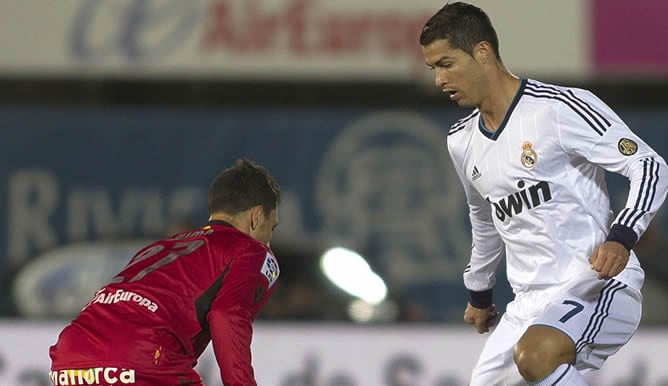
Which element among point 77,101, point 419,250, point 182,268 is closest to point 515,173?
point 182,268

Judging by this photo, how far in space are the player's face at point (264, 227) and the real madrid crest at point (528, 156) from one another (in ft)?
2.80

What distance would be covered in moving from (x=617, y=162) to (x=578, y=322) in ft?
1.73

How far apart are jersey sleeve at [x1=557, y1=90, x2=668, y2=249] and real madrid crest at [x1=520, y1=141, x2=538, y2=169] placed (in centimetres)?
11

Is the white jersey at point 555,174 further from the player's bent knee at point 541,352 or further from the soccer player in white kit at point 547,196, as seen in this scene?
the player's bent knee at point 541,352

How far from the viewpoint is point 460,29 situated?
475 centimetres

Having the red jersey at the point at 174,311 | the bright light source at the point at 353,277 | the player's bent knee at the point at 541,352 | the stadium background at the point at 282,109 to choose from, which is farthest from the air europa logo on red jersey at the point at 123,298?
the stadium background at the point at 282,109

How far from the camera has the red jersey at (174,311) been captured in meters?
4.27

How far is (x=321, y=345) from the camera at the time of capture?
743 centimetres

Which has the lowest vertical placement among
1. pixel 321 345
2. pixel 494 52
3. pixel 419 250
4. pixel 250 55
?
pixel 419 250

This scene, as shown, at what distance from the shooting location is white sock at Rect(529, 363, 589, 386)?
437 centimetres

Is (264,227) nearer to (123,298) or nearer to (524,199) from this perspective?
(123,298)

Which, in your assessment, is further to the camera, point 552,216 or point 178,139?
point 178,139

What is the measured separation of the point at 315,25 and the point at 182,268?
26.6ft

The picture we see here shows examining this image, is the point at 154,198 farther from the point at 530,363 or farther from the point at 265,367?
the point at 530,363
